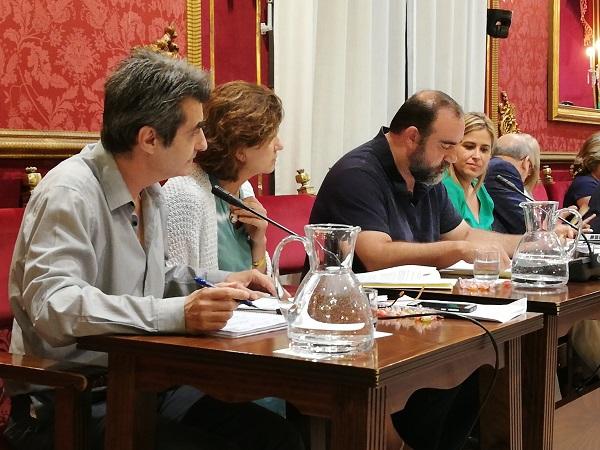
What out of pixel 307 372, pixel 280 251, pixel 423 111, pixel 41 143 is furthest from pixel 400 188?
pixel 307 372

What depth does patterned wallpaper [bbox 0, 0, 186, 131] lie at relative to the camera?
2662 mm

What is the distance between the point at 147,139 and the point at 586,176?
363 centimetres

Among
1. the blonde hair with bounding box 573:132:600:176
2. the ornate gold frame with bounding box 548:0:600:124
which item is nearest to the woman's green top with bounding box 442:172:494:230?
the blonde hair with bounding box 573:132:600:176

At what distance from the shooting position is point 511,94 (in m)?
5.59

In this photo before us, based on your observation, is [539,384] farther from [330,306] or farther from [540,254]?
[330,306]

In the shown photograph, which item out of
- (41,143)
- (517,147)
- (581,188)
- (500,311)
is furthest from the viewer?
(581,188)

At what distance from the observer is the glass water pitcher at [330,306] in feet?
4.61

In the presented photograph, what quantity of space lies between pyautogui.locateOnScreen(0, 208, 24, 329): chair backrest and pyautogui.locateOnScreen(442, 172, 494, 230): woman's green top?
5.73 ft

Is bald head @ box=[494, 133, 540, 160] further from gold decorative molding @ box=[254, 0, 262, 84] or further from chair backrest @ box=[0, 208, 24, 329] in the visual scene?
chair backrest @ box=[0, 208, 24, 329]

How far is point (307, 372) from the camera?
1.36m

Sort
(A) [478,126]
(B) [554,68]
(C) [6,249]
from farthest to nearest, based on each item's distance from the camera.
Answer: (B) [554,68] < (A) [478,126] < (C) [6,249]

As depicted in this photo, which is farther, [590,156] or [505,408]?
[590,156]

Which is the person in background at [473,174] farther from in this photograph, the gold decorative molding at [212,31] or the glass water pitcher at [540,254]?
the glass water pitcher at [540,254]

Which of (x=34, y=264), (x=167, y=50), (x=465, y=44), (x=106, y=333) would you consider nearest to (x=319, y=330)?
(x=106, y=333)
